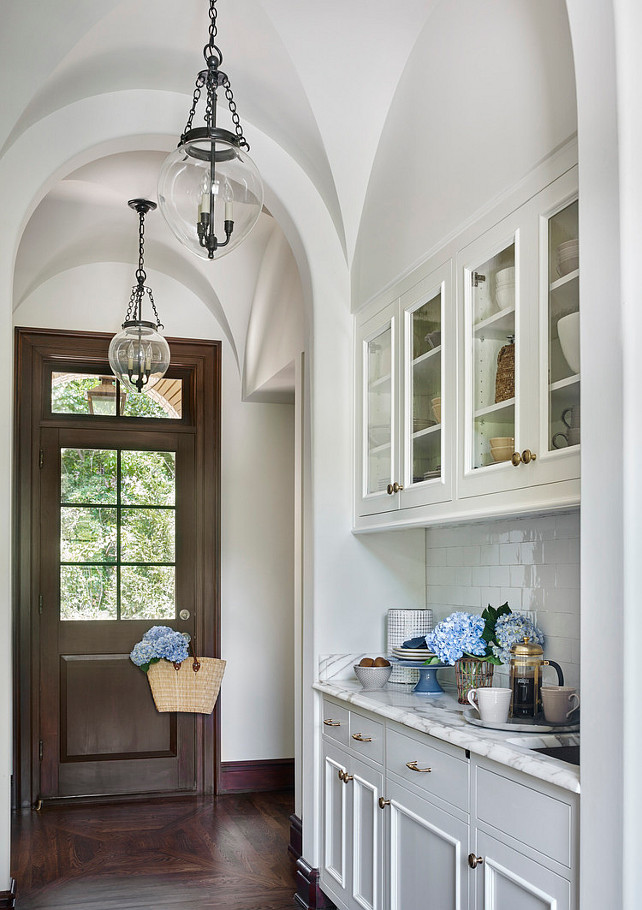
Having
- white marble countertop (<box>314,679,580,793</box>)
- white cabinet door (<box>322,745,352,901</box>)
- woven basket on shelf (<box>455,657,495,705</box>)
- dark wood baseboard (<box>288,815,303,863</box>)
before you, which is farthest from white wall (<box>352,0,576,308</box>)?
dark wood baseboard (<box>288,815,303,863</box>)

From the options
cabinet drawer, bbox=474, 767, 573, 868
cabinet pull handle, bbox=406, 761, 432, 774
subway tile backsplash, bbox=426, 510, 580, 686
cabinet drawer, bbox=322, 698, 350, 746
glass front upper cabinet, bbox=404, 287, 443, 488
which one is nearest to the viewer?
cabinet drawer, bbox=474, 767, 573, 868

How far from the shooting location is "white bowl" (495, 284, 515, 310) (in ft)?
7.82

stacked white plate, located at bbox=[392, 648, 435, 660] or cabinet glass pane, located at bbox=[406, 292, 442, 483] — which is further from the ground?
cabinet glass pane, located at bbox=[406, 292, 442, 483]

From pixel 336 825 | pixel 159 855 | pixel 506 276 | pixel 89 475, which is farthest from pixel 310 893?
pixel 89 475

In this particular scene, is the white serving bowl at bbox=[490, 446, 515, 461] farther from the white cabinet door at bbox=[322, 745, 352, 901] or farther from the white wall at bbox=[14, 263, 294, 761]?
the white wall at bbox=[14, 263, 294, 761]

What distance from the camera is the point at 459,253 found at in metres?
2.73

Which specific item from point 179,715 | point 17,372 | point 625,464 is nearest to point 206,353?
point 17,372

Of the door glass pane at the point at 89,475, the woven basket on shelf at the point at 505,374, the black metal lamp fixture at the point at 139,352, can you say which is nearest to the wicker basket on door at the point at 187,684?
the door glass pane at the point at 89,475

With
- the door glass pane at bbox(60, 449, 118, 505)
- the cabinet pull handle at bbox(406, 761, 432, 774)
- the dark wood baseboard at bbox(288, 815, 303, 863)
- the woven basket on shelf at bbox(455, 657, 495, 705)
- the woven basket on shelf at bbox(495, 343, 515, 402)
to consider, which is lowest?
the dark wood baseboard at bbox(288, 815, 303, 863)

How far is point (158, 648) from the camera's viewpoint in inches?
205

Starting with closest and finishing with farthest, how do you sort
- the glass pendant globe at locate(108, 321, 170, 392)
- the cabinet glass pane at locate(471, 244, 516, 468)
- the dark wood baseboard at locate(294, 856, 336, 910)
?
the cabinet glass pane at locate(471, 244, 516, 468)
the dark wood baseboard at locate(294, 856, 336, 910)
the glass pendant globe at locate(108, 321, 170, 392)

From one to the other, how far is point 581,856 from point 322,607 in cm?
187

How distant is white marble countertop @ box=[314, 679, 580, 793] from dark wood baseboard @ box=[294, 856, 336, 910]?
2.28 feet

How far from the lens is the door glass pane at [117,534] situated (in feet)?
17.3
